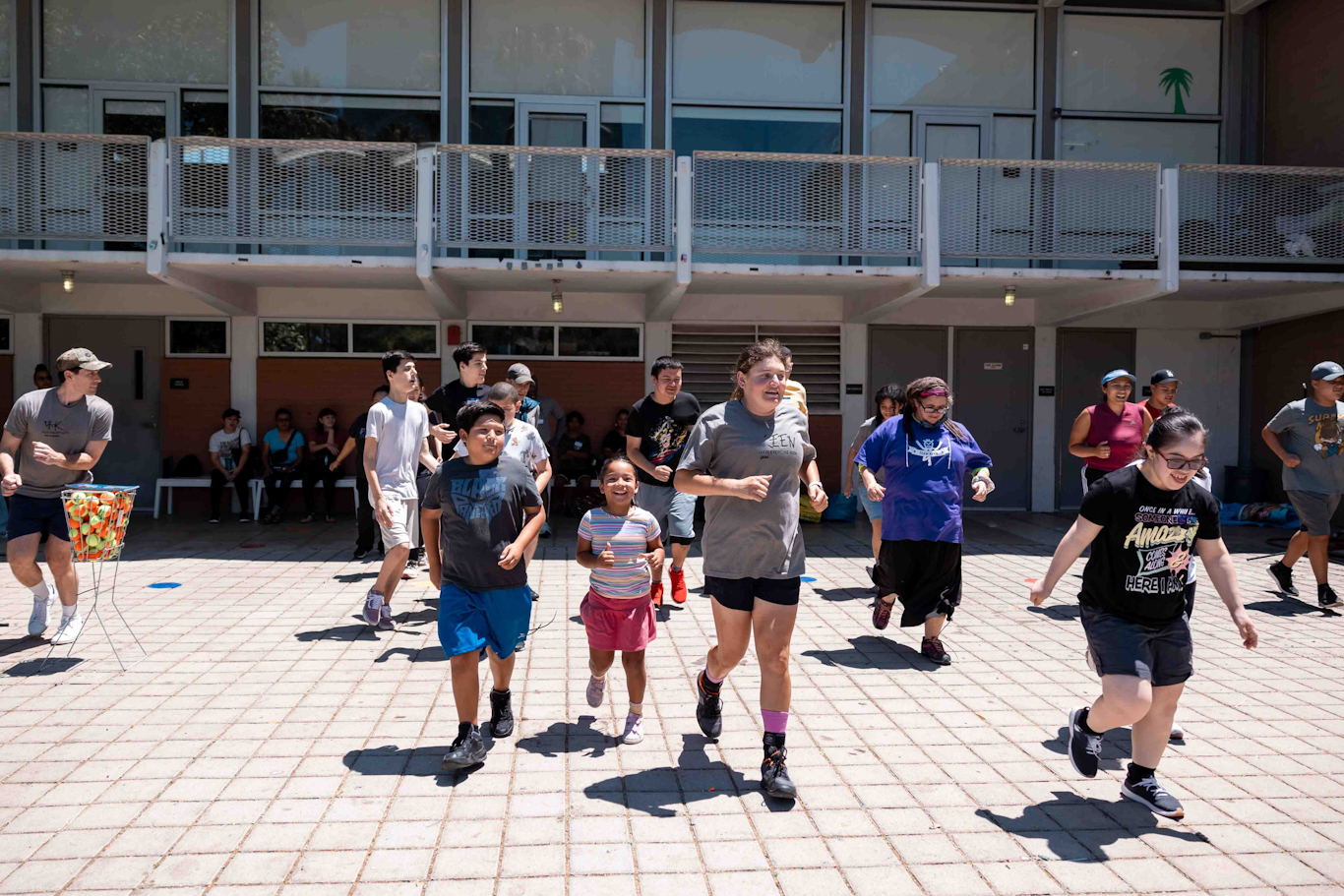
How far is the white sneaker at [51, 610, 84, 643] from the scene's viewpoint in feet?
19.5

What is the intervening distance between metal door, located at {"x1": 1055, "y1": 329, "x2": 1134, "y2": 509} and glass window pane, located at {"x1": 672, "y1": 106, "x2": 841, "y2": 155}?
4749 millimetres

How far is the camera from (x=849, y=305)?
13.6 metres

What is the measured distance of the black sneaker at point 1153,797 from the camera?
11.8ft

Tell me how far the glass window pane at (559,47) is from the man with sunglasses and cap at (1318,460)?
9.26m

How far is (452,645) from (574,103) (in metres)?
10.7

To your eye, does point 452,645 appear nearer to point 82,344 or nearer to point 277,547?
point 277,547

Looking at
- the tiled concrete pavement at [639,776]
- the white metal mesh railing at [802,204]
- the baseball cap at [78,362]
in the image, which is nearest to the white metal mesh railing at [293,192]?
the white metal mesh railing at [802,204]

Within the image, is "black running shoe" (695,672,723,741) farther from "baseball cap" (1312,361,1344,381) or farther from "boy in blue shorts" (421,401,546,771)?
"baseball cap" (1312,361,1344,381)

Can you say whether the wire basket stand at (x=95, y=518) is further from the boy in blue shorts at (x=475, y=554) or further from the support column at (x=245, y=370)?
the support column at (x=245, y=370)

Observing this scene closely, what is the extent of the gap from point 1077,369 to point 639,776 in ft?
40.1

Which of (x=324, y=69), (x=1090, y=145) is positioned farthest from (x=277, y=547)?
(x=1090, y=145)

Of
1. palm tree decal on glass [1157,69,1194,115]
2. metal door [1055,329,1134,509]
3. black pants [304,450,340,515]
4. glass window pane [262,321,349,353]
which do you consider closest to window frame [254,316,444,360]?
glass window pane [262,321,349,353]

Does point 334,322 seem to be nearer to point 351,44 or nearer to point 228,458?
point 228,458

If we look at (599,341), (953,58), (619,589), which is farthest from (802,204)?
(619,589)
